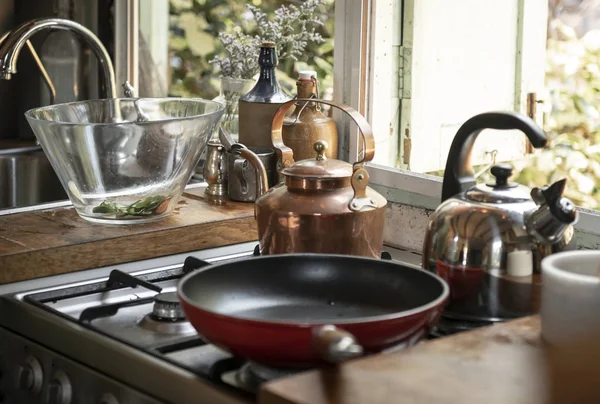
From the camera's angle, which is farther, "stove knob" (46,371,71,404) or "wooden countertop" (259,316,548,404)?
"stove knob" (46,371,71,404)

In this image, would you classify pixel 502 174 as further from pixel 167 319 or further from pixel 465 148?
pixel 167 319

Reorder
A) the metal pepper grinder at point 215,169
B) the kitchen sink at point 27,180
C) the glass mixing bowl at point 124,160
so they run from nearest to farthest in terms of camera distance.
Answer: the glass mixing bowl at point 124,160 → the metal pepper grinder at point 215,169 → the kitchen sink at point 27,180

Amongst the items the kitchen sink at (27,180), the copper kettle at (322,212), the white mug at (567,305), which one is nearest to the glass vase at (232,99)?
the kitchen sink at (27,180)

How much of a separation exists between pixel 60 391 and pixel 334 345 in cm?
55

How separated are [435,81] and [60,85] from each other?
1177 mm

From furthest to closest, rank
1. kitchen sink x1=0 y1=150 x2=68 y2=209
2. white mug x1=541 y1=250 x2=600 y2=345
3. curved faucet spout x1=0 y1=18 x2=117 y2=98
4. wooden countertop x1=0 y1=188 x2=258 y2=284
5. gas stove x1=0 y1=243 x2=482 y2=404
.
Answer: kitchen sink x1=0 y1=150 x2=68 y2=209, curved faucet spout x1=0 y1=18 x2=117 y2=98, wooden countertop x1=0 y1=188 x2=258 y2=284, gas stove x1=0 y1=243 x2=482 y2=404, white mug x1=541 y1=250 x2=600 y2=345

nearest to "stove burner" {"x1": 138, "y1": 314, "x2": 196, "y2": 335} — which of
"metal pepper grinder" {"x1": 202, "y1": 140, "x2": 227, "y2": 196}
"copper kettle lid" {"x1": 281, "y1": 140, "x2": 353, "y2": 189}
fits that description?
"copper kettle lid" {"x1": 281, "y1": 140, "x2": 353, "y2": 189}

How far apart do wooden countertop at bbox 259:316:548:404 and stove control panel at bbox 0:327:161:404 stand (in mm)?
323

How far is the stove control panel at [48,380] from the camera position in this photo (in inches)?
55.4

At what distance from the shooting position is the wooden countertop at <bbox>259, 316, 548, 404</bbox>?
104cm

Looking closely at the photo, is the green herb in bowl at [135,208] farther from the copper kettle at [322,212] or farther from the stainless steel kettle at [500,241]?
the stainless steel kettle at [500,241]

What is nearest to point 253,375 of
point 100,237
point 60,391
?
point 60,391

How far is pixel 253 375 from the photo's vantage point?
4.09ft

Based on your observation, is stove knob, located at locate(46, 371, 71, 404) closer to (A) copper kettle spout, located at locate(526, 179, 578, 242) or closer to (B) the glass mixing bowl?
(B) the glass mixing bowl
